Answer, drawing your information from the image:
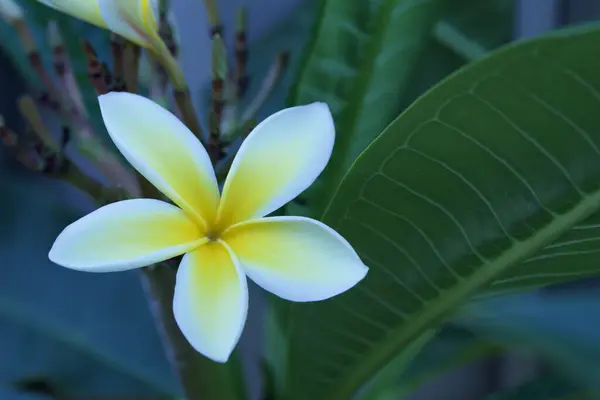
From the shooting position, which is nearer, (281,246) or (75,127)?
(281,246)

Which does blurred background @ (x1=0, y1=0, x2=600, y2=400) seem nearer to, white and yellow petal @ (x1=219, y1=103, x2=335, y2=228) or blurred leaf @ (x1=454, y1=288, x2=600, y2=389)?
blurred leaf @ (x1=454, y1=288, x2=600, y2=389)

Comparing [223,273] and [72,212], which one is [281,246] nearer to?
[223,273]

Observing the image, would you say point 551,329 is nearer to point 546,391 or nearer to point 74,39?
point 546,391

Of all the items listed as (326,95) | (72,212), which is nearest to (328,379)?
(326,95)

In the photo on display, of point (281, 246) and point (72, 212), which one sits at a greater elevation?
point (72, 212)

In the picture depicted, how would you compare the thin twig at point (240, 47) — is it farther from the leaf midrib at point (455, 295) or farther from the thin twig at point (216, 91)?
the leaf midrib at point (455, 295)

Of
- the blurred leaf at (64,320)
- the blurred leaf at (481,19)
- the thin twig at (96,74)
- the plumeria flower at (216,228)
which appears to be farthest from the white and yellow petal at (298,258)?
the blurred leaf at (481,19)

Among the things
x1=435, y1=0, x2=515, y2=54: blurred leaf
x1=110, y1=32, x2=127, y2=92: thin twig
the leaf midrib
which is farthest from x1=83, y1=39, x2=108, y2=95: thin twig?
x1=435, y1=0, x2=515, y2=54: blurred leaf
